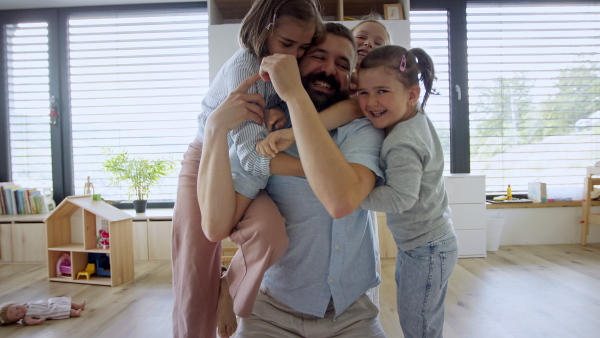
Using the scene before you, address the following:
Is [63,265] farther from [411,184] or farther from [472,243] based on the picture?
[472,243]

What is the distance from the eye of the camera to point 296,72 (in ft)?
3.32

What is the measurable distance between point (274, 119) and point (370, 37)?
0.84 metres

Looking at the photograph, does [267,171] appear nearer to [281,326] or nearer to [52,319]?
[281,326]

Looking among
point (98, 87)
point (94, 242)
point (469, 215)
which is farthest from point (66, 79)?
point (469, 215)

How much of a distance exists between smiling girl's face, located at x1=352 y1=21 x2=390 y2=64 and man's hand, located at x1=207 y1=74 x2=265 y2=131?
30.5 inches

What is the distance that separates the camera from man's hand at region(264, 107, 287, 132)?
1166 millimetres

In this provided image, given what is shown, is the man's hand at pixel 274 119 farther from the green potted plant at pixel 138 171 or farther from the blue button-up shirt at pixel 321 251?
the green potted plant at pixel 138 171

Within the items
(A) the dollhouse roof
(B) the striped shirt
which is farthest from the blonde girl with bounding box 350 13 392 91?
(A) the dollhouse roof

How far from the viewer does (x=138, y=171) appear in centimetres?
436

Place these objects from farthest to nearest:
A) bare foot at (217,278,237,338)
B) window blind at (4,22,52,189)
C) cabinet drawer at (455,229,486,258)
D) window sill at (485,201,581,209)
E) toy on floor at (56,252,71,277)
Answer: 1. window blind at (4,22,52,189)
2. window sill at (485,201,581,209)
3. cabinet drawer at (455,229,486,258)
4. toy on floor at (56,252,71,277)
5. bare foot at (217,278,237,338)

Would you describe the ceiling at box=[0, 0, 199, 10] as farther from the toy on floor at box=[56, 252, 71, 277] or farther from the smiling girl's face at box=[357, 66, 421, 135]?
the smiling girl's face at box=[357, 66, 421, 135]

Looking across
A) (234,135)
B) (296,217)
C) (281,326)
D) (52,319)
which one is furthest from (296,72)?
(52,319)

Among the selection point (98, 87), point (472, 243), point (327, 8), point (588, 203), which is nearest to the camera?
point (472, 243)

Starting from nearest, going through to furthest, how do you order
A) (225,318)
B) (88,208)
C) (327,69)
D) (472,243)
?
(327,69)
(225,318)
(88,208)
(472,243)
